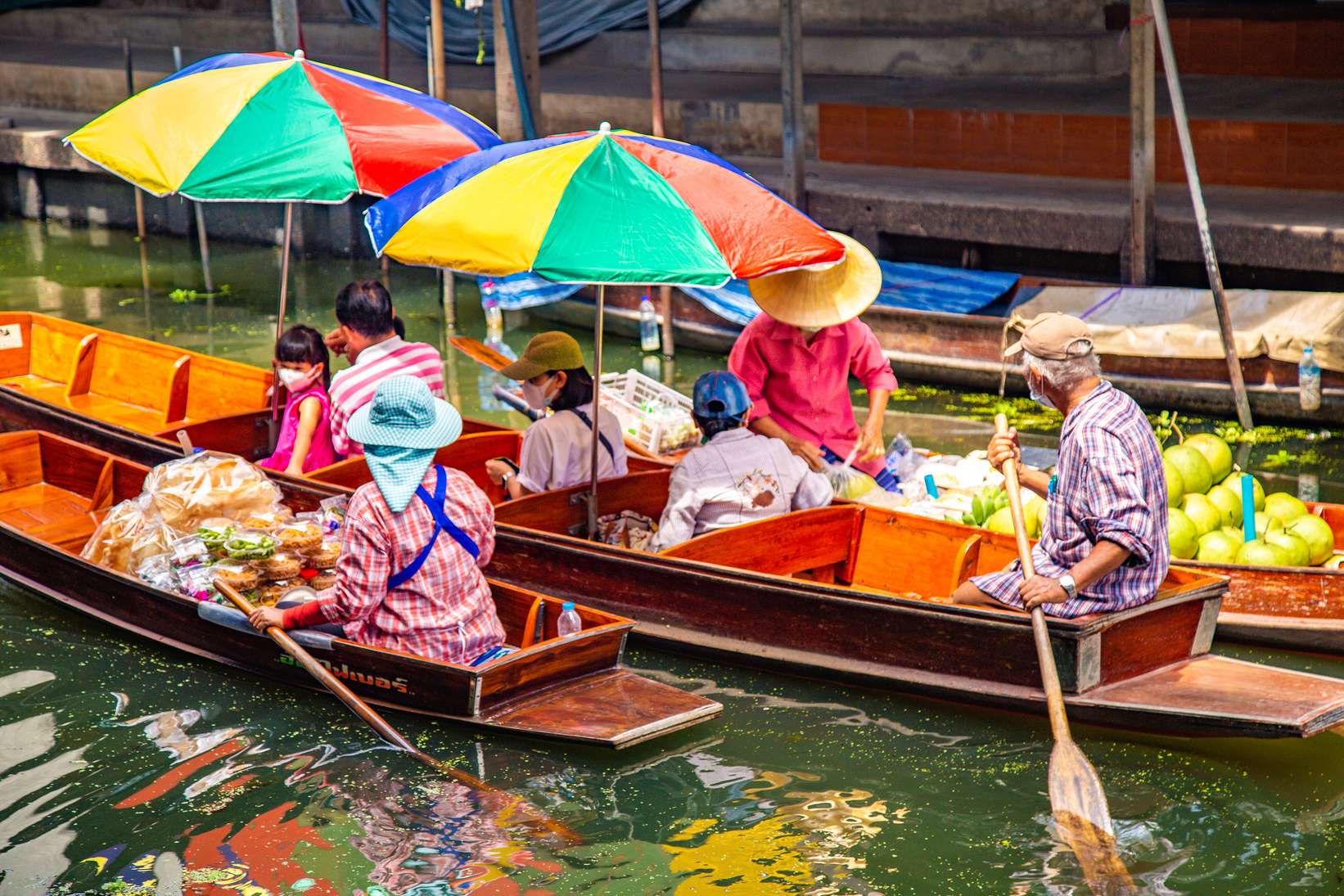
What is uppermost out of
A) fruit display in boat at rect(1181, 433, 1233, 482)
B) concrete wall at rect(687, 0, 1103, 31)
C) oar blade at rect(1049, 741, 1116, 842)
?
concrete wall at rect(687, 0, 1103, 31)

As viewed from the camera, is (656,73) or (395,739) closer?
(395,739)

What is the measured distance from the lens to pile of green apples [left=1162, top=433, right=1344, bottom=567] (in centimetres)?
525

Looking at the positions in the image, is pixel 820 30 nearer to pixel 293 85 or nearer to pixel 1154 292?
pixel 1154 292

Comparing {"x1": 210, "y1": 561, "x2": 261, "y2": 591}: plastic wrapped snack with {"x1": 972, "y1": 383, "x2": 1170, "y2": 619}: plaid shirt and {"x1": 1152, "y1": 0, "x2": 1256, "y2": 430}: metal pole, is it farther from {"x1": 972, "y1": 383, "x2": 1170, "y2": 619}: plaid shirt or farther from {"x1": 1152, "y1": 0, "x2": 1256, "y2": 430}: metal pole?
{"x1": 1152, "y1": 0, "x2": 1256, "y2": 430}: metal pole

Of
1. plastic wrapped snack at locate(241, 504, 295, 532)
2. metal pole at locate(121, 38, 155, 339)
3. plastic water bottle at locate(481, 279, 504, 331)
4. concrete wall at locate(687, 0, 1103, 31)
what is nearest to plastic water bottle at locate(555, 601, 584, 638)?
plastic wrapped snack at locate(241, 504, 295, 532)

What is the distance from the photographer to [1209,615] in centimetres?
458

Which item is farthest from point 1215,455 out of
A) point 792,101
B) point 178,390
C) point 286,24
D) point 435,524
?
point 286,24

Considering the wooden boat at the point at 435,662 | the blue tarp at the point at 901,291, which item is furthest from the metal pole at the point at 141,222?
the wooden boat at the point at 435,662

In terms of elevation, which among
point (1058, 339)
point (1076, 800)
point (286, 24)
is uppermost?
point (286, 24)

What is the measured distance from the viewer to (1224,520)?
556 cm

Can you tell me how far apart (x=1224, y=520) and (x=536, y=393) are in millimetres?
2990

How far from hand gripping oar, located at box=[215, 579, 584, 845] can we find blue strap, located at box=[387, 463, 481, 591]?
43cm

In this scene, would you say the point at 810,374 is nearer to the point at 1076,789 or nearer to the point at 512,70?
the point at 1076,789

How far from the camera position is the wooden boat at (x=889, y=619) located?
170 inches
